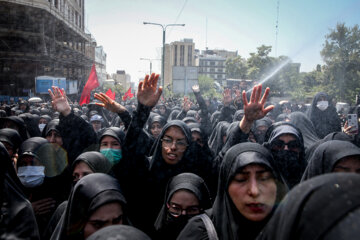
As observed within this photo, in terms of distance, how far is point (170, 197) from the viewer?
2131mm

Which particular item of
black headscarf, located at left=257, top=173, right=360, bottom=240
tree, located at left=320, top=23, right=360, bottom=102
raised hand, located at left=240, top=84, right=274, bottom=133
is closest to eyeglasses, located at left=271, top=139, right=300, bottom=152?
raised hand, located at left=240, top=84, right=274, bottom=133

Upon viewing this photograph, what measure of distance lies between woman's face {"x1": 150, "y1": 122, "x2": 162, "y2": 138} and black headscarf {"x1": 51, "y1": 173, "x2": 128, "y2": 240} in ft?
8.68

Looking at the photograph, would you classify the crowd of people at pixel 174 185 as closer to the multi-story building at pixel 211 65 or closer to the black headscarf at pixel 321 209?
the black headscarf at pixel 321 209

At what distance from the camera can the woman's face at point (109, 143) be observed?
10.4 feet

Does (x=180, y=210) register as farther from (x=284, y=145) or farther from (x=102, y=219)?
(x=284, y=145)

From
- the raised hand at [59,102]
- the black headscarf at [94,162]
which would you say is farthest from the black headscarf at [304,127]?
the raised hand at [59,102]

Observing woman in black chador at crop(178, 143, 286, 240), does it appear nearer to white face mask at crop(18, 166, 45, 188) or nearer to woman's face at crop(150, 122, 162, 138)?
white face mask at crop(18, 166, 45, 188)

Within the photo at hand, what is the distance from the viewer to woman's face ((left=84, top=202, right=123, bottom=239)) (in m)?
1.68

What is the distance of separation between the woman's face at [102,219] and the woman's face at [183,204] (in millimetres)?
450

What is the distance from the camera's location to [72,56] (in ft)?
119

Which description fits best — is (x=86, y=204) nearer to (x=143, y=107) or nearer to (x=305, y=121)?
(x=143, y=107)

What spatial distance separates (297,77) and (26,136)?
108 feet

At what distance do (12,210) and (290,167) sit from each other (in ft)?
6.92

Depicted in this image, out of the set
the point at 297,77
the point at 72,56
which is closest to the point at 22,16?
the point at 72,56
